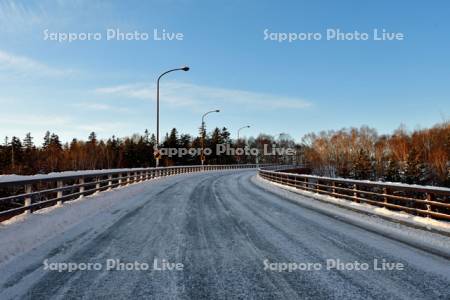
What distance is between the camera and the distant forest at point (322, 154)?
79.4 m

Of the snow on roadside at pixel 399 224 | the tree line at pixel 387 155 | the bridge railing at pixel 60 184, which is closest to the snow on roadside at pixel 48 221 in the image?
the bridge railing at pixel 60 184

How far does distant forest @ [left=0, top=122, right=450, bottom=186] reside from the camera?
79.4 metres

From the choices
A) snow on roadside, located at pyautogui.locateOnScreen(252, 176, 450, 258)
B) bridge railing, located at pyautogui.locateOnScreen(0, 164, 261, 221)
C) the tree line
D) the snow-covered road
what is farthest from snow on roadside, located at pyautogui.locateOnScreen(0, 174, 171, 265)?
the tree line

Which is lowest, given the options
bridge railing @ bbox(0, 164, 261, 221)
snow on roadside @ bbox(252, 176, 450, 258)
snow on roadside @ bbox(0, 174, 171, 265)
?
snow on roadside @ bbox(252, 176, 450, 258)

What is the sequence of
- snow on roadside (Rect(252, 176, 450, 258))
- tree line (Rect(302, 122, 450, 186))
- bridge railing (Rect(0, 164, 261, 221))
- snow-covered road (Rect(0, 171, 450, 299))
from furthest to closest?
tree line (Rect(302, 122, 450, 186))
bridge railing (Rect(0, 164, 261, 221))
snow on roadside (Rect(252, 176, 450, 258))
snow-covered road (Rect(0, 171, 450, 299))

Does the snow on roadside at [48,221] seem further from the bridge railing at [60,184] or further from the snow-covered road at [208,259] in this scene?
the bridge railing at [60,184]

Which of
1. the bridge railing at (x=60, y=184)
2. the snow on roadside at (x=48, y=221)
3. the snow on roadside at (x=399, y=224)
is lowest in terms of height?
the snow on roadside at (x=399, y=224)

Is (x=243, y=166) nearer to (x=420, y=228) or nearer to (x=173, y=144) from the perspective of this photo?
(x=173, y=144)

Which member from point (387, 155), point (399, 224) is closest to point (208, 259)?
point (399, 224)

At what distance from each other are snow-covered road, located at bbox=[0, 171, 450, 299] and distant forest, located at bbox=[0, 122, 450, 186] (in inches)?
2545

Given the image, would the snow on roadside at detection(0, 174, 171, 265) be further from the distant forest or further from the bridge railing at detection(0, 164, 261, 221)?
the distant forest

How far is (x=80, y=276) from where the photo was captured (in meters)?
5.46

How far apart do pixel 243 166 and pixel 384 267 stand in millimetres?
83899

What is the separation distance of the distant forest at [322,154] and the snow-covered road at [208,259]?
212 ft
